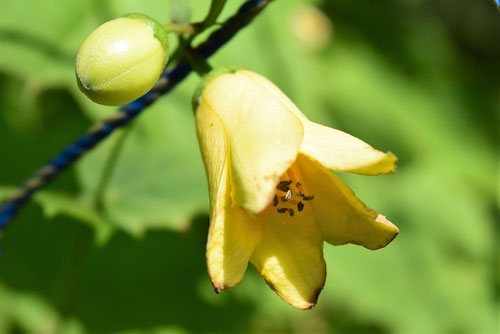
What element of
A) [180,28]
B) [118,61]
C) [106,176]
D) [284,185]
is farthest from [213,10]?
[106,176]

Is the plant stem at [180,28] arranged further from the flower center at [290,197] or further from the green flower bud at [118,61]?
the flower center at [290,197]

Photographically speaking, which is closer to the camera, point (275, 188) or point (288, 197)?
point (275, 188)

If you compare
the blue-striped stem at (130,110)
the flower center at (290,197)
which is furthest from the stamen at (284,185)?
the blue-striped stem at (130,110)

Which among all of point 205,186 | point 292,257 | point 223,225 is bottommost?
point 205,186

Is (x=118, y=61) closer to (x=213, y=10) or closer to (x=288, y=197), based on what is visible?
(x=213, y=10)

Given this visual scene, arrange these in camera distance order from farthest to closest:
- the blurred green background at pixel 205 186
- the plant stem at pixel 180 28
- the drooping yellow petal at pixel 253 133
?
the blurred green background at pixel 205 186, the plant stem at pixel 180 28, the drooping yellow petal at pixel 253 133

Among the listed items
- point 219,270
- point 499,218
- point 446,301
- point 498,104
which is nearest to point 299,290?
point 219,270

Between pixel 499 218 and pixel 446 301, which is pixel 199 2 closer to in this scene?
pixel 446 301
